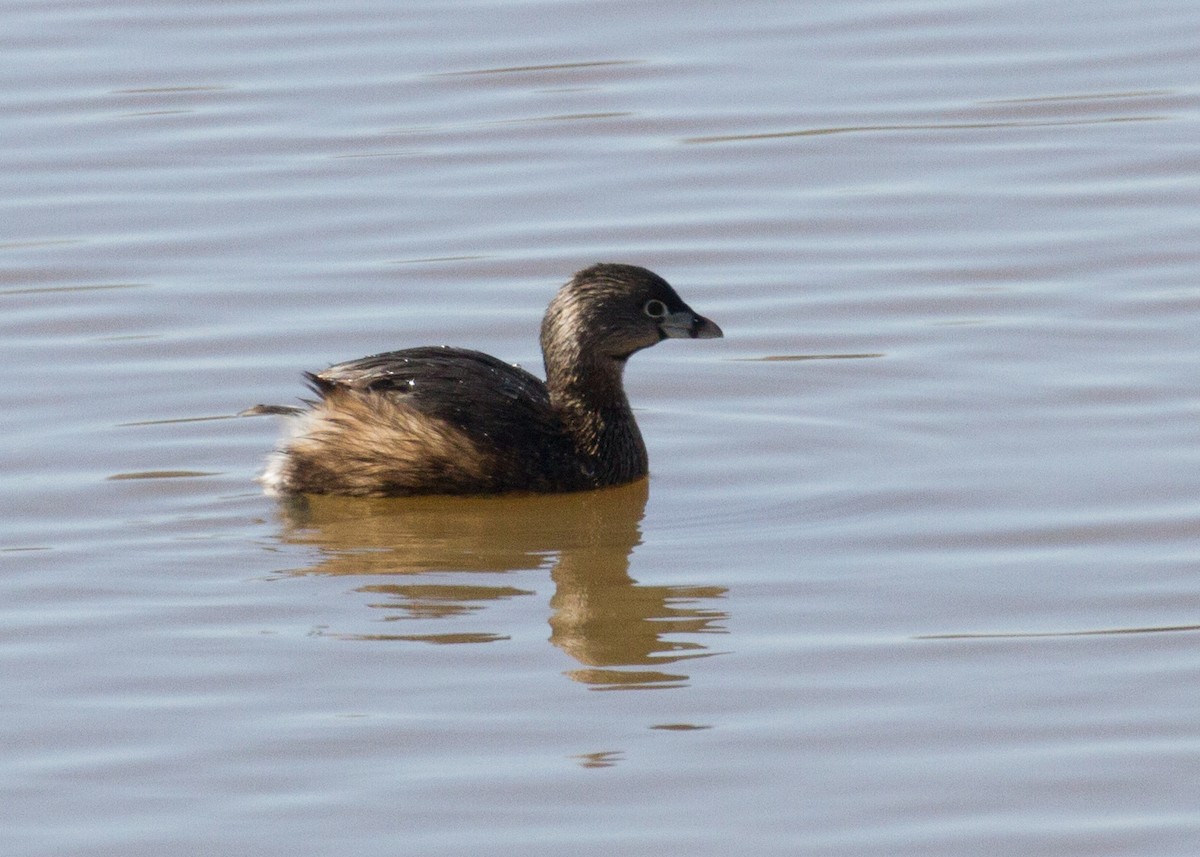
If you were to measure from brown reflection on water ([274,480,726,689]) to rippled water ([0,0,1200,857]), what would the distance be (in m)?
0.02

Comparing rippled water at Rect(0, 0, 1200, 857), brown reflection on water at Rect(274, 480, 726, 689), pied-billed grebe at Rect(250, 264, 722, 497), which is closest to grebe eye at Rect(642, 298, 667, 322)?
pied-billed grebe at Rect(250, 264, 722, 497)

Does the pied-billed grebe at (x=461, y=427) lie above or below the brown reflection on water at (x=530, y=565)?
above

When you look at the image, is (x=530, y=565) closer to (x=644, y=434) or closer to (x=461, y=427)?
(x=461, y=427)

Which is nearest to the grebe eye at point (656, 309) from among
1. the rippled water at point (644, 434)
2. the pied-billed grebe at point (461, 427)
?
the pied-billed grebe at point (461, 427)

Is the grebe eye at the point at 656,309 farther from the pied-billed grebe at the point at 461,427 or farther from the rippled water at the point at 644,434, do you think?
the rippled water at the point at 644,434

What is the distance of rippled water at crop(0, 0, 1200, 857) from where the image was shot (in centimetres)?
591

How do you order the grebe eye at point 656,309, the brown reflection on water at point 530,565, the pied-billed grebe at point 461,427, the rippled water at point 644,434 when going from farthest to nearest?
the grebe eye at point 656,309
the pied-billed grebe at point 461,427
the brown reflection on water at point 530,565
the rippled water at point 644,434

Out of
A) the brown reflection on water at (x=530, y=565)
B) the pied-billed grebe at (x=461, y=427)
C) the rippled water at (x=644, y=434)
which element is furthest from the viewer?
the pied-billed grebe at (x=461, y=427)

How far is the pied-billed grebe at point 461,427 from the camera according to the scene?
8.53m

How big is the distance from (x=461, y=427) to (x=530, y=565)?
89cm

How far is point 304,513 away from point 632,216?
3.64 meters

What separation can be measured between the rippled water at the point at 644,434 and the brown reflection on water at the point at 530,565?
0.02m

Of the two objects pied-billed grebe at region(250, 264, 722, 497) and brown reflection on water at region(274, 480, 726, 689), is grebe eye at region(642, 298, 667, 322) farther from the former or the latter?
brown reflection on water at region(274, 480, 726, 689)

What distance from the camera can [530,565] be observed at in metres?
7.79
